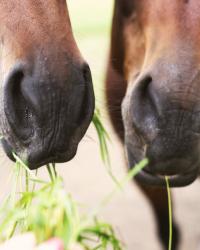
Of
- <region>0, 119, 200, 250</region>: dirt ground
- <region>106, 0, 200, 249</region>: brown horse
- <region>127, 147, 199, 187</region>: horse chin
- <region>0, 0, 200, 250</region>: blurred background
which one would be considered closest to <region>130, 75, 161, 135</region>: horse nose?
<region>106, 0, 200, 249</region>: brown horse

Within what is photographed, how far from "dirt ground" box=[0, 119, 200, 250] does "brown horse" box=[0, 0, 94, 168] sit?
132cm

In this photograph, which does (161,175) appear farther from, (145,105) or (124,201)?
(124,201)

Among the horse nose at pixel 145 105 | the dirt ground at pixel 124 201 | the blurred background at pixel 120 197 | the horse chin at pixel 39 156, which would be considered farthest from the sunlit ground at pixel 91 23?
the horse chin at pixel 39 156

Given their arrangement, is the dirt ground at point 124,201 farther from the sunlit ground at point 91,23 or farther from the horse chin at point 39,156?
the horse chin at point 39,156

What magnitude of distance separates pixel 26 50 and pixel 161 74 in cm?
35

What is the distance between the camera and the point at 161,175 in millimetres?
1625

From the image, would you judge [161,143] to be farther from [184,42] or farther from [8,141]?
[8,141]

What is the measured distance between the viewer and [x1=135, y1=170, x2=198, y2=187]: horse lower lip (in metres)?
1.61

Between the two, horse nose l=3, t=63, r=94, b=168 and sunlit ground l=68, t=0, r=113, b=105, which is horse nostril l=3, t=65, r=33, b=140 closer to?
horse nose l=3, t=63, r=94, b=168

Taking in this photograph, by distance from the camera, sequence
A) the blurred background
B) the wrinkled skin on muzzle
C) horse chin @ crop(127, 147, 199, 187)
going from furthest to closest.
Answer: the blurred background
horse chin @ crop(127, 147, 199, 187)
the wrinkled skin on muzzle

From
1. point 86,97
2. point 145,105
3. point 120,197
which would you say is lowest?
point 120,197

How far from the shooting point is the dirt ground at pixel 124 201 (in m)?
2.97

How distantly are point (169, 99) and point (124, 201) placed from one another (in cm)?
203

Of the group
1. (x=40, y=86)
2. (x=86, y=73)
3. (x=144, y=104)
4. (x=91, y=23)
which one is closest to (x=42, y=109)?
(x=40, y=86)
